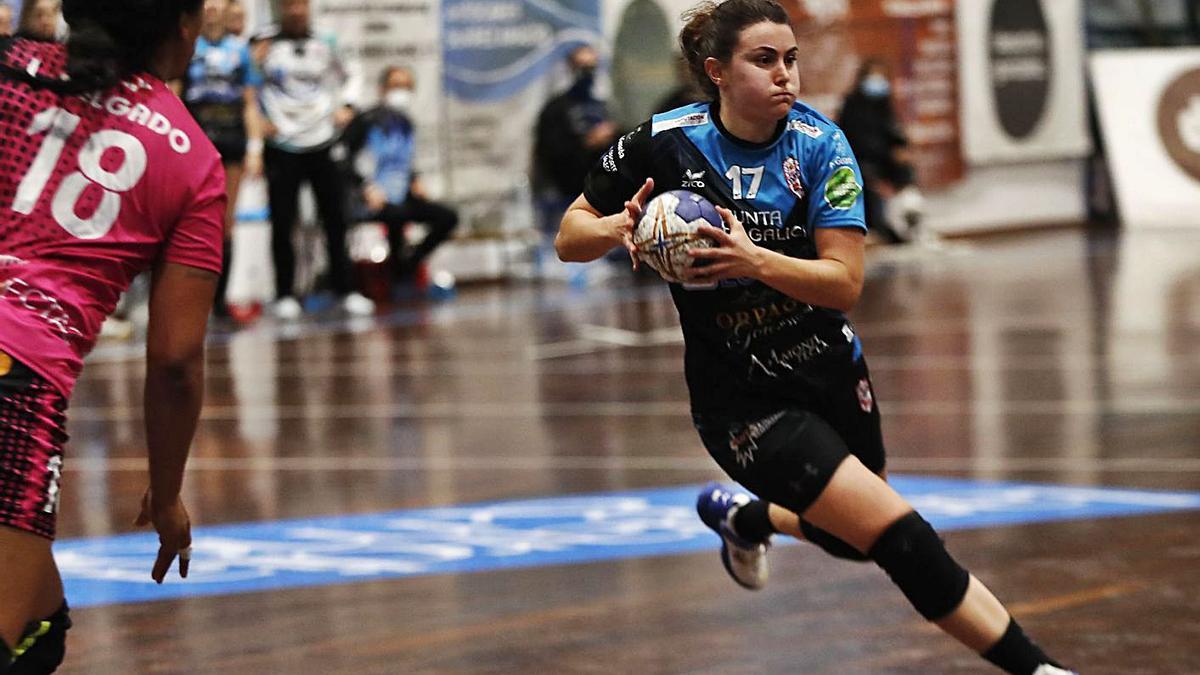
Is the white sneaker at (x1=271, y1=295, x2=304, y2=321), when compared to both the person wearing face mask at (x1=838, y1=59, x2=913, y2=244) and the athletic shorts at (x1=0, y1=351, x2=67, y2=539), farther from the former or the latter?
the athletic shorts at (x1=0, y1=351, x2=67, y2=539)

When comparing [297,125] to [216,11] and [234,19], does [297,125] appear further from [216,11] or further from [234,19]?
[216,11]

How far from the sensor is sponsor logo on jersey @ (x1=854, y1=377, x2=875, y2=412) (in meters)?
4.77

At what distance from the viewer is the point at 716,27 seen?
4.66 meters

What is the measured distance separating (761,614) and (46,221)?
306 centimetres

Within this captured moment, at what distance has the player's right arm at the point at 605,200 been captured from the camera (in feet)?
15.2

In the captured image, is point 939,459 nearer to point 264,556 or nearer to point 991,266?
point 264,556

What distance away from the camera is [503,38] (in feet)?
60.0

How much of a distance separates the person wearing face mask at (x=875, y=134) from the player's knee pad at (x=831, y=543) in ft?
45.9

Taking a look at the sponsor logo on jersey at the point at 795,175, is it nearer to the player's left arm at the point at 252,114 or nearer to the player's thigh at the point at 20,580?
the player's thigh at the point at 20,580

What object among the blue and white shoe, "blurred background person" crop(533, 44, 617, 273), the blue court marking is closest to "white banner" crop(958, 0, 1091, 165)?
Answer: "blurred background person" crop(533, 44, 617, 273)

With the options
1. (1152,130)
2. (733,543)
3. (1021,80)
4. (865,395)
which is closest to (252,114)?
(733,543)

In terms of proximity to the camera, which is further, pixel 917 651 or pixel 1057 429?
pixel 1057 429

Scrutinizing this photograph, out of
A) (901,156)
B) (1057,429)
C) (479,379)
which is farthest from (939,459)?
(901,156)

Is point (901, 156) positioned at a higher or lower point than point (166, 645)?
higher
